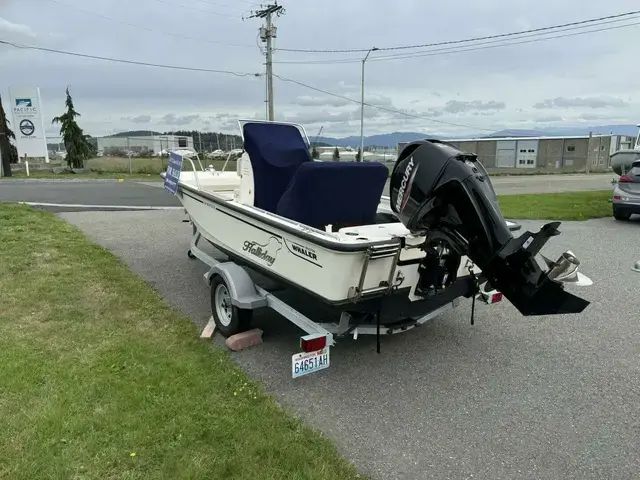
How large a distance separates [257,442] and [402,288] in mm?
1522

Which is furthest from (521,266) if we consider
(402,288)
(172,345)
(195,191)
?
(195,191)

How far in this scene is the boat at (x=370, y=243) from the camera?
2850 millimetres

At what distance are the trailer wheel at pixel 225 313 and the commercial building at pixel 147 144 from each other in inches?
1163

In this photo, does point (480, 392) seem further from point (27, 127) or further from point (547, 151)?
point (547, 151)

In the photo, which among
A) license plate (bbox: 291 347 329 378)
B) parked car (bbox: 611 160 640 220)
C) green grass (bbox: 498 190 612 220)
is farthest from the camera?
green grass (bbox: 498 190 612 220)

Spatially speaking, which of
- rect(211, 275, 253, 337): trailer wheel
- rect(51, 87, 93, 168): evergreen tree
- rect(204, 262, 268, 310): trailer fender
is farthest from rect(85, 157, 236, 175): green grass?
rect(204, 262, 268, 310): trailer fender

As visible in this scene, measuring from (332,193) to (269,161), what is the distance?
996mm

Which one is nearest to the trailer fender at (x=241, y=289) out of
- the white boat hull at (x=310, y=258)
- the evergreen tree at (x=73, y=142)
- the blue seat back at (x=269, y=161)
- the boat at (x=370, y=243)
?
the boat at (x=370, y=243)

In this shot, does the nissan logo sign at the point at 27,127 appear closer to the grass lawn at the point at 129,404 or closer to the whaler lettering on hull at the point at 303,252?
the grass lawn at the point at 129,404

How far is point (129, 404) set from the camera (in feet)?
Result: 10.5

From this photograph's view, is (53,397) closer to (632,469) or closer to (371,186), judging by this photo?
(371,186)

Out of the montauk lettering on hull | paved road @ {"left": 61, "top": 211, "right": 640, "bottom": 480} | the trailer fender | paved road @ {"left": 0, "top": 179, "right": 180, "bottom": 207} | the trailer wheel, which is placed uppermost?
the montauk lettering on hull

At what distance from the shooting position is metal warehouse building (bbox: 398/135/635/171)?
4875cm

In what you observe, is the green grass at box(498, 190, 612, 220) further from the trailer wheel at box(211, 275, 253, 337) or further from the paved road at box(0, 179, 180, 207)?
the paved road at box(0, 179, 180, 207)
